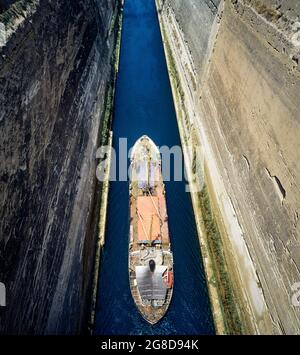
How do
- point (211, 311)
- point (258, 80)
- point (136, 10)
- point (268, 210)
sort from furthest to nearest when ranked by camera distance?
1. point (136, 10)
2. point (211, 311)
3. point (258, 80)
4. point (268, 210)

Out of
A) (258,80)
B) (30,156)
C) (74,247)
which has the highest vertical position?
(258,80)

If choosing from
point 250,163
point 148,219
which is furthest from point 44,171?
point 250,163

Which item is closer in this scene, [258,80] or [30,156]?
[30,156]

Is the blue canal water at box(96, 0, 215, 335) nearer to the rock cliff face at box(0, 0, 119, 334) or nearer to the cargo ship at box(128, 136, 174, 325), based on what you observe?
the cargo ship at box(128, 136, 174, 325)

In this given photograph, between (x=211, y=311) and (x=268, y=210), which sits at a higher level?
(x=268, y=210)

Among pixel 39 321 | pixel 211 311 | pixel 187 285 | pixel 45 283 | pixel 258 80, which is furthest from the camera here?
pixel 187 285
